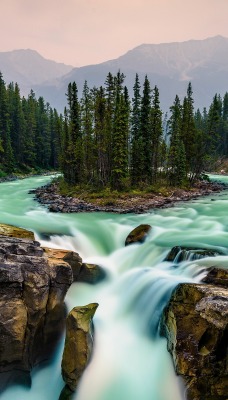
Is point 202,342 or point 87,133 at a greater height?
point 87,133

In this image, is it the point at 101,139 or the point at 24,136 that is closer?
the point at 101,139

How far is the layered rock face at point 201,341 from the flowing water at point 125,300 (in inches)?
29.4

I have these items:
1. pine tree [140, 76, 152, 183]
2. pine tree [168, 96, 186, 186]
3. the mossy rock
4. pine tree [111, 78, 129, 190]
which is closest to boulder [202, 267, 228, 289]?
the mossy rock

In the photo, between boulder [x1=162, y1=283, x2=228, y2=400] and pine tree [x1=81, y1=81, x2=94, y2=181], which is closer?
boulder [x1=162, y1=283, x2=228, y2=400]

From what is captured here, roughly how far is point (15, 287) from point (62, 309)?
237 cm

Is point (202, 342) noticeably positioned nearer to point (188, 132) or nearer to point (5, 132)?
point (188, 132)

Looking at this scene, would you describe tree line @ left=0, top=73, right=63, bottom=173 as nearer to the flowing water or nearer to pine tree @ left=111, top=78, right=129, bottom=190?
pine tree @ left=111, top=78, right=129, bottom=190

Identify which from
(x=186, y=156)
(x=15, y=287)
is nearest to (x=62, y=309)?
(x=15, y=287)

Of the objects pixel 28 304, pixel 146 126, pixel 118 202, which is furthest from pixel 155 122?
pixel 28 304

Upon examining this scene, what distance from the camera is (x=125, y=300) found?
14.4 m

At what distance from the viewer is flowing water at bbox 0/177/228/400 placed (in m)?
10.5

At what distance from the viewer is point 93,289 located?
15.2 metres

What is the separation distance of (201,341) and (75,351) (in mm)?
3962

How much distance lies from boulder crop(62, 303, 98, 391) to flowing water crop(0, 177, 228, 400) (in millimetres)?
347
